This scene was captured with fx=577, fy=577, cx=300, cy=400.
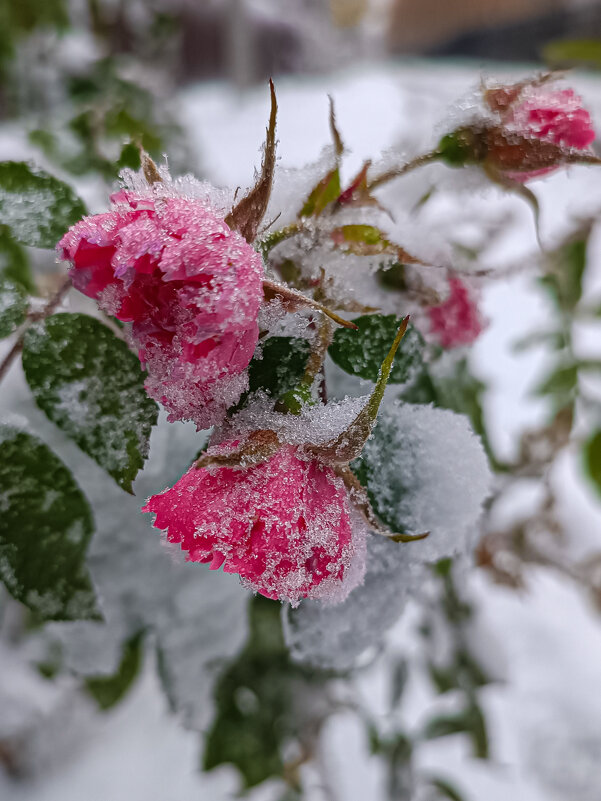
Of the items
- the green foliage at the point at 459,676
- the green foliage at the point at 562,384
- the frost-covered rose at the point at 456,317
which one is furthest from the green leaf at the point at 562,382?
the frost-covered rose at the point at 456,317

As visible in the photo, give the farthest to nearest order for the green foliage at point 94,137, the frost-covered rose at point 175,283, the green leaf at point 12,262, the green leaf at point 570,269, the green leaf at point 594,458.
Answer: the green leaf at point 594,458 → the green leaf at point 570,269 → the green foliage at point 94,137 → the green leaf at point 12,262 → the frost-covered rose at point 175,283

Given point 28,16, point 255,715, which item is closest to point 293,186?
point 255,715

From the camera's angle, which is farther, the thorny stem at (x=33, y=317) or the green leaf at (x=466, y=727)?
the green leaf at (x=466, y=727)

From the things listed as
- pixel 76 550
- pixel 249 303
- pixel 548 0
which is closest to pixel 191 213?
pixel 249 303

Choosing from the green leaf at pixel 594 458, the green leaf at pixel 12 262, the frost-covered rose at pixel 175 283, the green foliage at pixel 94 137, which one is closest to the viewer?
the frost-covered rose at pixel 175 283

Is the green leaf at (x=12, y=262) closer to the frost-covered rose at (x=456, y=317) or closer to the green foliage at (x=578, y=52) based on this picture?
the frost-covered rose at (x=456, y=317)

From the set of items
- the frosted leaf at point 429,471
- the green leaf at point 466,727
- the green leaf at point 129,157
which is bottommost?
the green leaf at point 466,727

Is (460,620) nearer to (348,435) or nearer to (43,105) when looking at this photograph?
(348,435)
